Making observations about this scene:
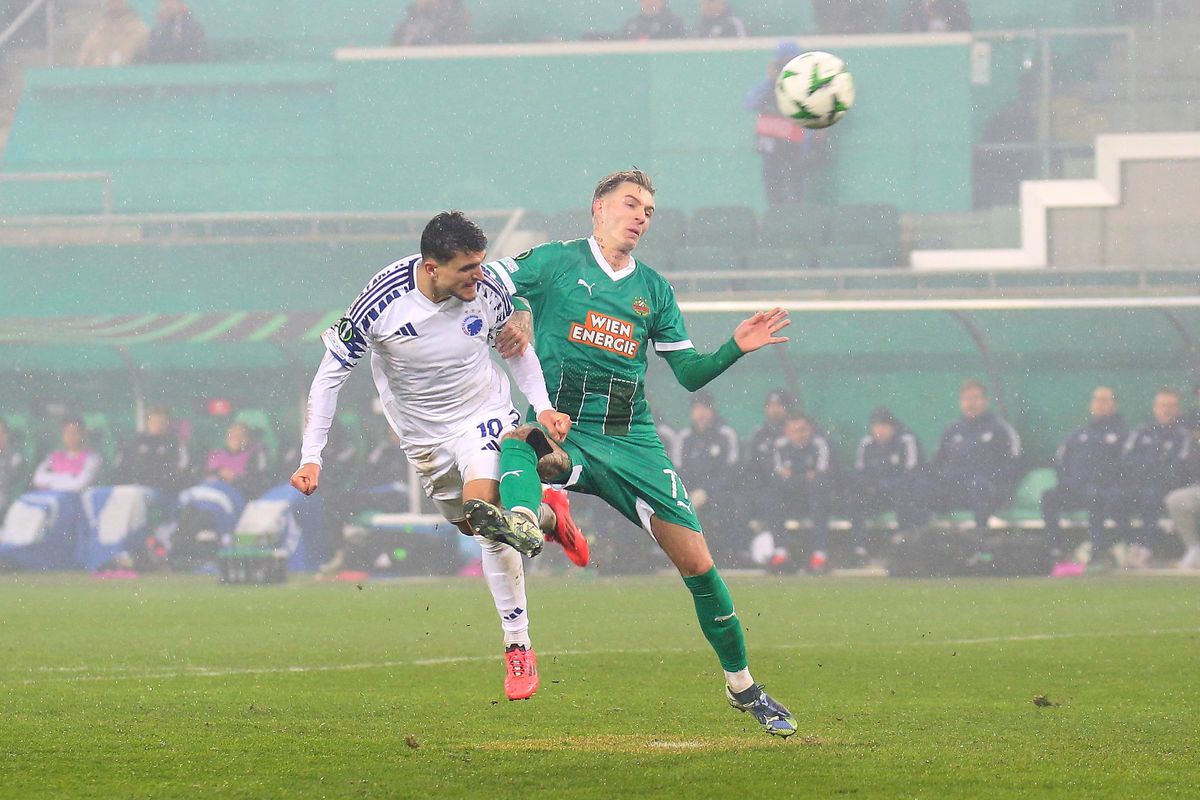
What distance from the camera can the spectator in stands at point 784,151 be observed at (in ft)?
67.7

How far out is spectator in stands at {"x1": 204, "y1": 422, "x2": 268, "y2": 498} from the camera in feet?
57.0

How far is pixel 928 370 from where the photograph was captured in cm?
1806

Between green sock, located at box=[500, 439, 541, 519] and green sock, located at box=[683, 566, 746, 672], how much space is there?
0.74 metres

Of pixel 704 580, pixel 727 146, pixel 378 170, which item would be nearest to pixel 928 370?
pixel 727 146

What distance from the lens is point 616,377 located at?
6594 mm

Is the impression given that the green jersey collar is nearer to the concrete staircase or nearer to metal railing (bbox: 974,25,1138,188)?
metal railing (bbox: 974,25,1138,188)

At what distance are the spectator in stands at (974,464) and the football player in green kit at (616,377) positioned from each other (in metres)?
9.74

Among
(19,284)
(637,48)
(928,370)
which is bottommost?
(928,370)

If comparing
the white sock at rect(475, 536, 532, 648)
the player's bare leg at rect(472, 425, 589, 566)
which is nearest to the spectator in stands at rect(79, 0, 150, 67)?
the white sock at rect(475, 536, 532, 648)

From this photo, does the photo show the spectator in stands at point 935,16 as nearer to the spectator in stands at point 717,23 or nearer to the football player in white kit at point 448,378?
the spectator in stands at point 717,23

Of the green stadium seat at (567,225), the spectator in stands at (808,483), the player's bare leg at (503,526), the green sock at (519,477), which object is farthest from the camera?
the green stadium seat at (567,225)

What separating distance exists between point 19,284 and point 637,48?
26.7 ft

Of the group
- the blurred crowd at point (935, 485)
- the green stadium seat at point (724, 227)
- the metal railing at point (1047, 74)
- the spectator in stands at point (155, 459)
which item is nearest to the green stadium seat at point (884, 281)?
the green stadium seat at point (724, 227)

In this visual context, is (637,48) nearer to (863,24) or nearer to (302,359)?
(863,24)
